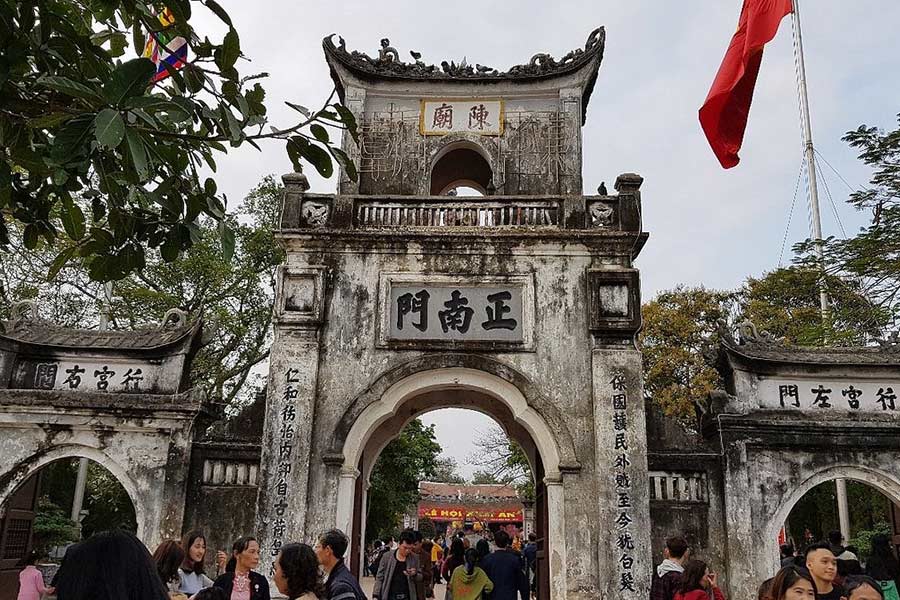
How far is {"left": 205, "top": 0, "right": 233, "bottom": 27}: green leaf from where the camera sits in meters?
2.98

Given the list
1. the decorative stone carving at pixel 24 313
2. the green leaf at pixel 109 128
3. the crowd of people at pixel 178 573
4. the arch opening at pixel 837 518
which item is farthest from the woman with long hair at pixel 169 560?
the arch opening at pixel 837 518

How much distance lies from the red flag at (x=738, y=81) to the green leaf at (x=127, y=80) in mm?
6179

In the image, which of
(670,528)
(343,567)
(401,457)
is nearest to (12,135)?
(343,567)

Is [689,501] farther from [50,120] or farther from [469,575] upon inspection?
[50,120]

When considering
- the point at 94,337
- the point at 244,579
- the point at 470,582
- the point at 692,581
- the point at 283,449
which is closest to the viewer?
the point at 692,581

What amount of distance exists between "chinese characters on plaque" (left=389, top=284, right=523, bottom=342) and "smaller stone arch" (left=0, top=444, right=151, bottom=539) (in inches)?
136

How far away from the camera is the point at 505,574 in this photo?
7207 millimetres

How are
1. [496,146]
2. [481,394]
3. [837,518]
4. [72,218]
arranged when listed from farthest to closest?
[837,518]
[496,146]
[481,394]
[72,218]

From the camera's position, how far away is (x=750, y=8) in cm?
716

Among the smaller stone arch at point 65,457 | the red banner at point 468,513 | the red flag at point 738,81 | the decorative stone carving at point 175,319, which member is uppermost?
the red flag at point 738,81

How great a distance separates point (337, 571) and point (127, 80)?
8.80 ft

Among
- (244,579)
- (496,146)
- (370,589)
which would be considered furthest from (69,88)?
(370,589)

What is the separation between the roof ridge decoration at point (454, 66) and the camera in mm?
10008

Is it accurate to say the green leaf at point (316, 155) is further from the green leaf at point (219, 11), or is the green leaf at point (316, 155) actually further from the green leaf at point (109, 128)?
the green leaf at point (109, 128)
